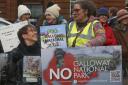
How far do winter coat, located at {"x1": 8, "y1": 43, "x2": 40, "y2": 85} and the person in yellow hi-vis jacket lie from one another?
449mm

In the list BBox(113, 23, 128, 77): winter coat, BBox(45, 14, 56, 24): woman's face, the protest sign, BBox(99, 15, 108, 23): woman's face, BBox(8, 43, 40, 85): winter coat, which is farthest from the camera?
BBox(99, 15, 108, 23): woman's face

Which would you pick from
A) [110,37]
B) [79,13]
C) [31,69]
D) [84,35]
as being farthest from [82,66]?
[110,37]

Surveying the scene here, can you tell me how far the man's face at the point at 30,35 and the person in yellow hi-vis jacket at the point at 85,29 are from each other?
1.41 feet

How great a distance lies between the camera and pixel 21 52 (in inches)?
230

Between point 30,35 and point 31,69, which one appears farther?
point 30,35

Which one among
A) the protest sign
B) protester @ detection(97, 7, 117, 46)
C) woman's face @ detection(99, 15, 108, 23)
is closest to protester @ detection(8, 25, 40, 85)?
the protest sign

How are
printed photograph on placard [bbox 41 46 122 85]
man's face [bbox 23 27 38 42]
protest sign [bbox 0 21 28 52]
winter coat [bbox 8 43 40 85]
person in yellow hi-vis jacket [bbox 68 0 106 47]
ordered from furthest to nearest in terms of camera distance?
protest sign [bbox 0 21 28 52] < man's face [bbox 23 27 38 42] < winter coat [bbox 8 43 40 85] < person in yellow hi-vis jacket [bbox 68 0 106 47] < printed photograph on placard [bbox 41 46 122 85]

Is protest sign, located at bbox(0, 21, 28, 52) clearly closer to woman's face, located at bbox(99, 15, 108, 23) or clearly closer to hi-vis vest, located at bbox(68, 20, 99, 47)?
hi-vis vest, located at bbox(68, 20, 99, 47)

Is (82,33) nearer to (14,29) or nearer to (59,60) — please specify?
(59,60)

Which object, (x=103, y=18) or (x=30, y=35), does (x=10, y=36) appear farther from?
(x=103, y=18)

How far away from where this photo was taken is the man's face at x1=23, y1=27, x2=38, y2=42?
590cm

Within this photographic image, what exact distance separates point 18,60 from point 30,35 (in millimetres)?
335

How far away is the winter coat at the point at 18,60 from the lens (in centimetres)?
580

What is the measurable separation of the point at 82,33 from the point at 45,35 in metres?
0.66
